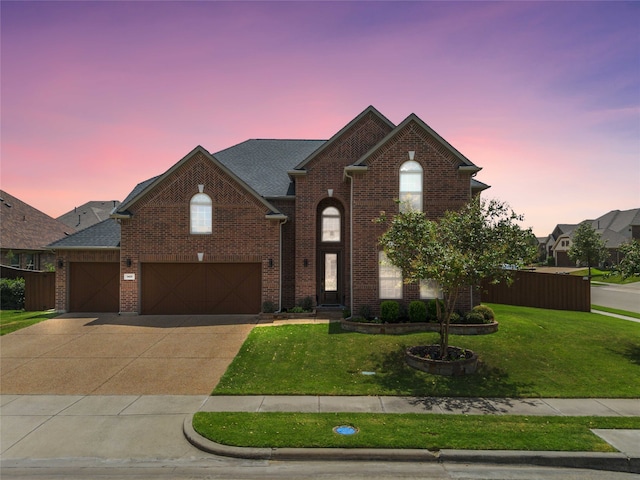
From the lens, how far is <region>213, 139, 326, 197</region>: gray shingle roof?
67.1ft

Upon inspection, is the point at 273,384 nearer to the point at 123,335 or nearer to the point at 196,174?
the point at 123,335

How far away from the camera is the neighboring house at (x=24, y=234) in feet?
94.0

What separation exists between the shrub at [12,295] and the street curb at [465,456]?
20445 mm

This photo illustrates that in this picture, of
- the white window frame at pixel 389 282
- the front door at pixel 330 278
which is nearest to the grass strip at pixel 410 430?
the white window frame at pixel 389 282

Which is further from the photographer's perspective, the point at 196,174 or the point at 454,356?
the point at 196,174

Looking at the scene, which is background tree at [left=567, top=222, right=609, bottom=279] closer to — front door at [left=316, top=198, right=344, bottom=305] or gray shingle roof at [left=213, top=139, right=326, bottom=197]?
gray shingle roof at [left=213, top=139, right=326, bottom=197]

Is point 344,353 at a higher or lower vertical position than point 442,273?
lower

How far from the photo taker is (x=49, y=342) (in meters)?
14.0

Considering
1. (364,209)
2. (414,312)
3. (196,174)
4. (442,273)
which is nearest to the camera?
(442,273)

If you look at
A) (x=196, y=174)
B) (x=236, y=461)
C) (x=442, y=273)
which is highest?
(x=196, y=174)

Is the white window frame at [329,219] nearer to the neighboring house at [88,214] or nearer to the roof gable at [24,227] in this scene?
the roof gable at [24,227]

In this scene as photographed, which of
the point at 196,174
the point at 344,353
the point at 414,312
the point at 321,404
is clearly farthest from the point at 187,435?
the point at 196,174

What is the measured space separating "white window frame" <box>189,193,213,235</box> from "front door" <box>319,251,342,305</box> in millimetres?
5655

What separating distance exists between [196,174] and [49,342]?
8693 millimetres
